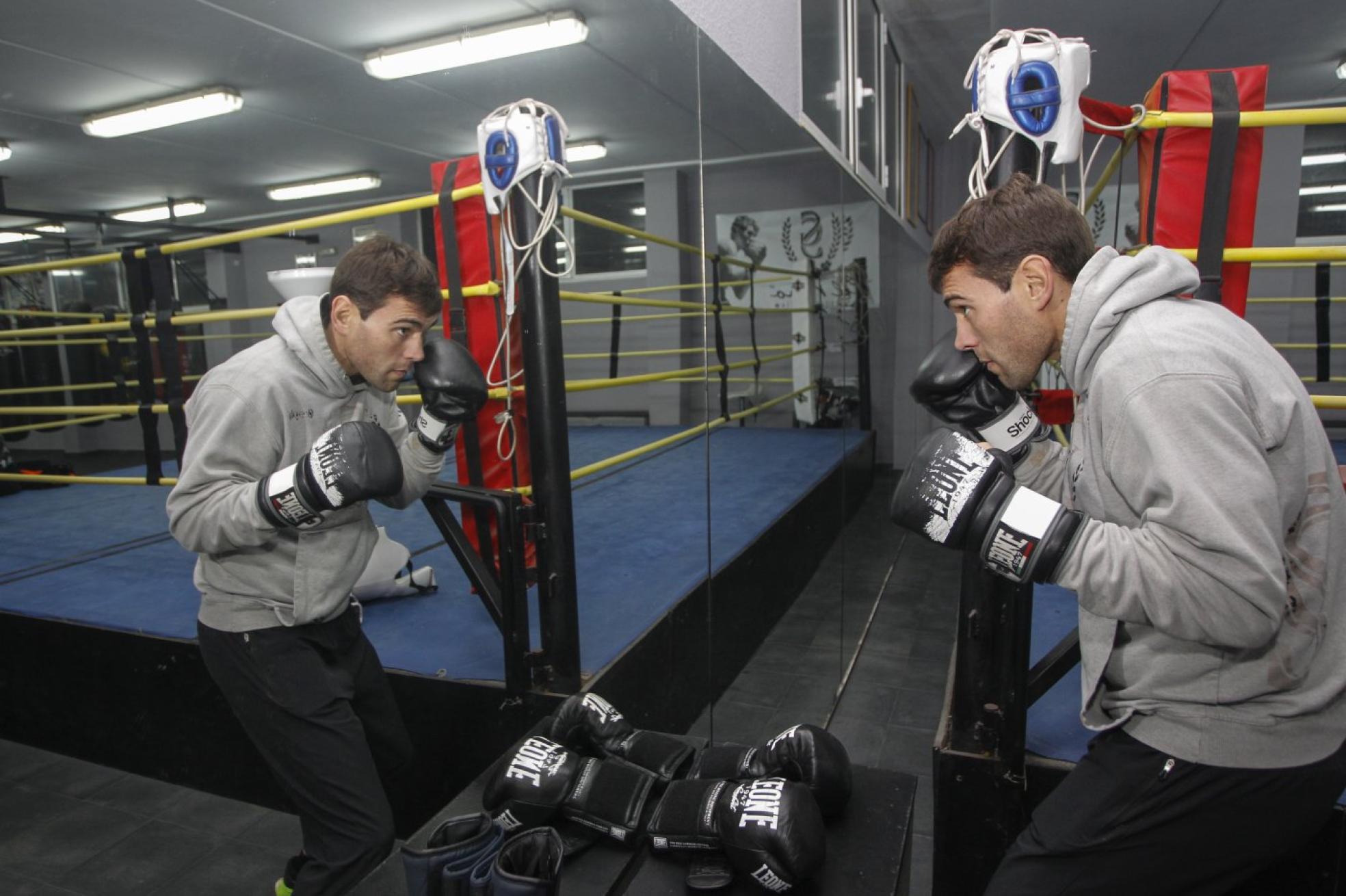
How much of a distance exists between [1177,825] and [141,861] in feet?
6.27

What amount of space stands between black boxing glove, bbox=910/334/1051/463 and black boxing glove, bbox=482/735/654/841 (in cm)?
71

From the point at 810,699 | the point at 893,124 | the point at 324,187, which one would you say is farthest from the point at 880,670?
the point at 893,124

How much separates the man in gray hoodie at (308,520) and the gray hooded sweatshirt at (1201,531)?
99 centimetres

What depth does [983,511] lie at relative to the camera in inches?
33.4

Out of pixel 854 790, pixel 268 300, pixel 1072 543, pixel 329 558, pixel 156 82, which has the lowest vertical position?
pixel 854 790

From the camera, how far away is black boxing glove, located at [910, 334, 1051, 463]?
1155 millimetres

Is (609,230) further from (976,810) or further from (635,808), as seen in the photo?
(976,810)

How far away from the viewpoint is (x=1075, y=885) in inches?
33.3

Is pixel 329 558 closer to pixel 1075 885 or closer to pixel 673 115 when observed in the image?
pixel 673 115

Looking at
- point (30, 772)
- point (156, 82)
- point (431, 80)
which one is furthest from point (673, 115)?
point (30, 772)

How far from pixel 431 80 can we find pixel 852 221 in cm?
238

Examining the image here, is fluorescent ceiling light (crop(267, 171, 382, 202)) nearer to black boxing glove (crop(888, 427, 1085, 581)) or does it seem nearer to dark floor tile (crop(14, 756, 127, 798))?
black boxing glove (crop(888, 427, 1085, 581))

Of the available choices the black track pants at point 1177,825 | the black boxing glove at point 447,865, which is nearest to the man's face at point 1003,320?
the black track pants at point 1177,825

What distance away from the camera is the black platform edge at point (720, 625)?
1788 millimetres
